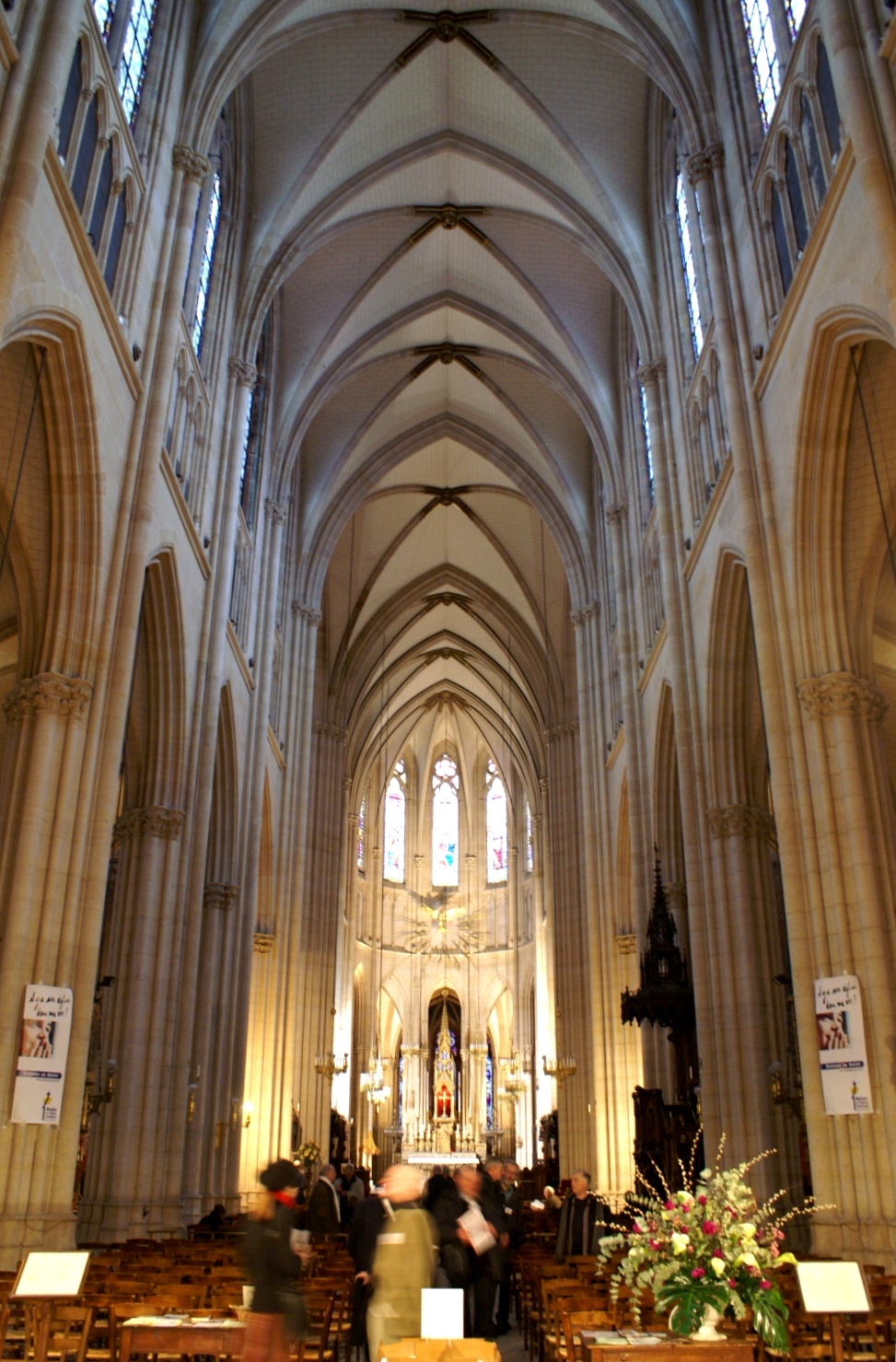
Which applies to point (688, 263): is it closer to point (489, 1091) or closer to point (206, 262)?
point (206, 262)

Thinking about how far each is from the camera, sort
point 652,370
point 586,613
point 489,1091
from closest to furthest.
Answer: point 652,370
point 586,613
point 489,1091

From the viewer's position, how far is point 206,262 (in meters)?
18.7

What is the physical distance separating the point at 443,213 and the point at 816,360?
13.3 metres

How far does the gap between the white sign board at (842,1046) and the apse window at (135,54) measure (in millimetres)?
12742

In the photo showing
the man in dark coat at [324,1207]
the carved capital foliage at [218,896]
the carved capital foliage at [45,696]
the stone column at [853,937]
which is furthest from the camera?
the carved capital foliage at [218,896]

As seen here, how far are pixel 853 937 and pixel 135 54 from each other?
13402 mm

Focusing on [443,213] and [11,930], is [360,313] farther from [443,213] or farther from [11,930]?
[11,930]

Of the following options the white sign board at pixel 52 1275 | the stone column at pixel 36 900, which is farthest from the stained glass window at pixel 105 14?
the white sign board at pixel 52 1275

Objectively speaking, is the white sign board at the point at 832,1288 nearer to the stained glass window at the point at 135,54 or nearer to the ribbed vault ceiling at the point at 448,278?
the stained glass window at the point at 135,54

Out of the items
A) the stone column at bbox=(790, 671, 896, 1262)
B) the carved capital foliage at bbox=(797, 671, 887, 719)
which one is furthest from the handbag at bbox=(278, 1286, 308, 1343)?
the carved capital foliage at bbox=(797, 671, 887, 719)

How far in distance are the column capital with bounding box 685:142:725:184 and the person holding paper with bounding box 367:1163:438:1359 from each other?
47.4 feet

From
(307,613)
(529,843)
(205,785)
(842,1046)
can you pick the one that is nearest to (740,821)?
(842,1046)

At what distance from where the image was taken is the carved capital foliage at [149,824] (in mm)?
15781

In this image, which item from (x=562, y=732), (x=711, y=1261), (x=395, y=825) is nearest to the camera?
(x=711, y=1261)
